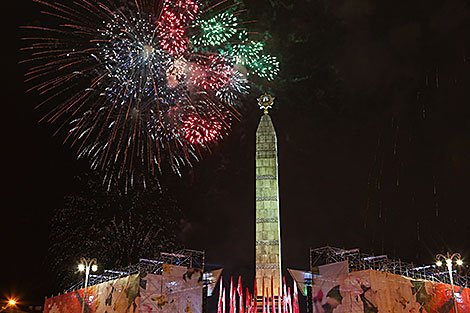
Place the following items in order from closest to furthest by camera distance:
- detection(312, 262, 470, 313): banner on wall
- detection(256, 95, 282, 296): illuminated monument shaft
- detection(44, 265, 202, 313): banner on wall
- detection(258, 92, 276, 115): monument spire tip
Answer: detection(312, 262, 470, 313): banner on wall
detection(44, 265, 202, 313): banner on wall
detection(256, 95, 282, 296): illuminated monument shaft
detection(258, 92, 276, 115): monument spire tip

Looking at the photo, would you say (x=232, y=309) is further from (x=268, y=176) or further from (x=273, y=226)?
(x=268, y=176)

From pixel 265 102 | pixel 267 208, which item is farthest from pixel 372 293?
pixel 265 102

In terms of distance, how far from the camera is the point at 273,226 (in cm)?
3250

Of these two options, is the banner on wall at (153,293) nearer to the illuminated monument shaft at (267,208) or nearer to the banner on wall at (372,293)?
the illuminated monument shaft at (267,208)

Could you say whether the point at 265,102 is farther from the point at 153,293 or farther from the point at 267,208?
the point at 153,293

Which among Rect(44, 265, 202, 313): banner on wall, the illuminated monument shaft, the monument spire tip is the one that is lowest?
Rect(44, 265, 202, 313): banner on wall

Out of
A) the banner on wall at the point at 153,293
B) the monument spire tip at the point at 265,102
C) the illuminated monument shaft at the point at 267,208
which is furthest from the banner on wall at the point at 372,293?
the monument spire tip at the point at 265,102

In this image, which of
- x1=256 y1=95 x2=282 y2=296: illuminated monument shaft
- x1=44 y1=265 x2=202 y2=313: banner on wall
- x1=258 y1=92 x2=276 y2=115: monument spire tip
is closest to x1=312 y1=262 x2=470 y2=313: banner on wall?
x1=256 y1=95 x2=282 y2=296: illuminated monument shaft

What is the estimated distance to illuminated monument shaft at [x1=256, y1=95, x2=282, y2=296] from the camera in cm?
3167

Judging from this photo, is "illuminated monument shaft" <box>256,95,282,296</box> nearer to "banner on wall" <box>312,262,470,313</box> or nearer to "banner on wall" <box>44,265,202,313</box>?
"banner on wall" <box>312,262,470,313</box>

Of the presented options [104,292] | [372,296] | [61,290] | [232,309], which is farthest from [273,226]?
[61,290]

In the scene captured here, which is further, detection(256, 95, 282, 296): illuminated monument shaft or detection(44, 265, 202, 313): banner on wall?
detection(256, 95, 282, 296): illuminated monument shaft

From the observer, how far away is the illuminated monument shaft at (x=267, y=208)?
31.7 m

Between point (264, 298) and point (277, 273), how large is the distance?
185cm
